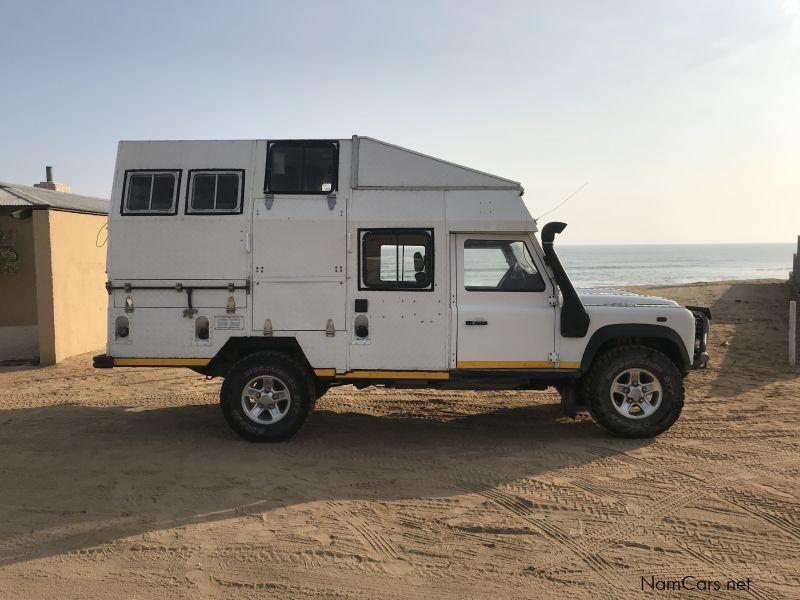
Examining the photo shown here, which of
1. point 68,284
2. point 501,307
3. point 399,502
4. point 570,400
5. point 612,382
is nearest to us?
point 399,502

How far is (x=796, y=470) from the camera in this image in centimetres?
582

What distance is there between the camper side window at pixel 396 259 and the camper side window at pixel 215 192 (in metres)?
1.38

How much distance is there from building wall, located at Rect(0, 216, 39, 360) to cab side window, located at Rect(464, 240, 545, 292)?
8487 mm

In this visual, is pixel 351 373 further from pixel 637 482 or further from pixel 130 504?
pixel 637 482

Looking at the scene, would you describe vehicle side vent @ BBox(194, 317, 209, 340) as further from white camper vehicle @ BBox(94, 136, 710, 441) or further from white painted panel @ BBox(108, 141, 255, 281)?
white painted panel @ BBox(108, 141, 255, 281)

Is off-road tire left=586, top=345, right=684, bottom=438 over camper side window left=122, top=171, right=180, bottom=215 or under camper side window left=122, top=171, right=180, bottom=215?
under

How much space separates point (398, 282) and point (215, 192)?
83.2 inches

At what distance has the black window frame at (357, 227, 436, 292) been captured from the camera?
6.61 m

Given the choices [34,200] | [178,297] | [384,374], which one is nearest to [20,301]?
[34,200]

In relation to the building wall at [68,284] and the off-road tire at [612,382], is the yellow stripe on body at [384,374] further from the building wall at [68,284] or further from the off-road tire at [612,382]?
the building wall at [68,284]

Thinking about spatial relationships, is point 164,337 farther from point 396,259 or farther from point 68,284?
point 68,284

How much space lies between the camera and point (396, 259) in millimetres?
6660

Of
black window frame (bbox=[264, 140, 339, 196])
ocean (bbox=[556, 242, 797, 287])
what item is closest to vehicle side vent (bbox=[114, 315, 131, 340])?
black window frame (bbox=[264, 140, 339, 196])

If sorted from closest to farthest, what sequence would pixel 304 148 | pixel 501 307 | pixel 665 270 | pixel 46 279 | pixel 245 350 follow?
pixel 501 307 < pixel 304 148 < pixel 245 350 < pixel 46 279 < pixel 665 270
